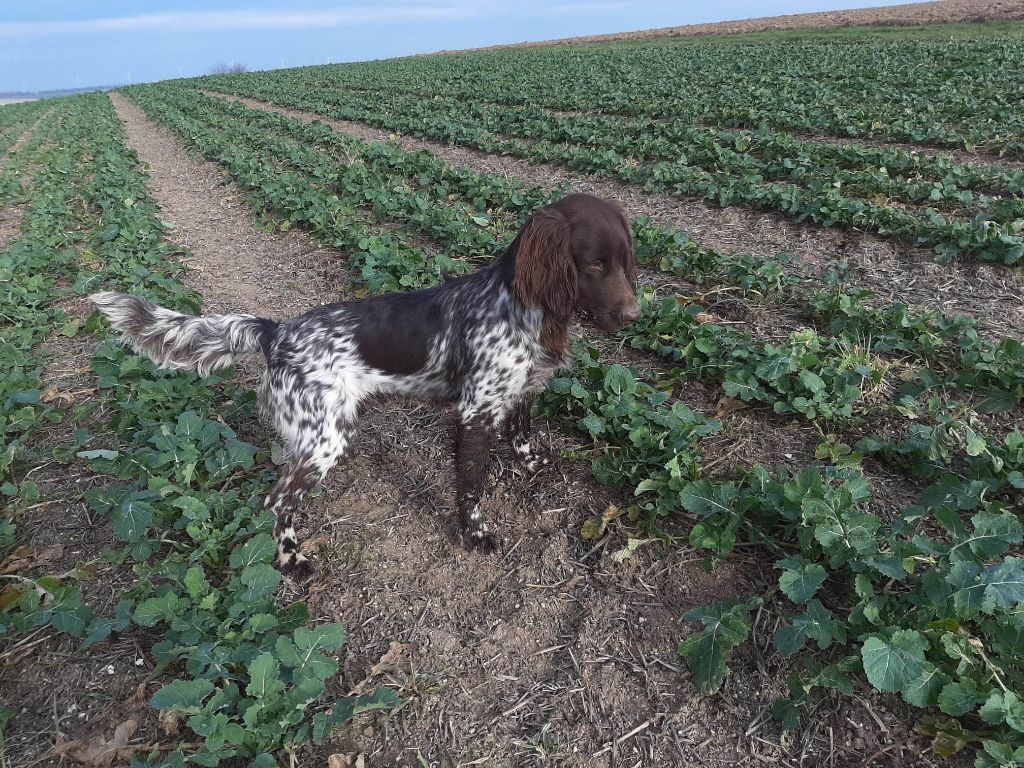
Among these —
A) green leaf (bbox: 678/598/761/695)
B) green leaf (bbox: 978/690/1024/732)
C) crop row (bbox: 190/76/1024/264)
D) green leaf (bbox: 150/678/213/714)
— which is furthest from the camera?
crop row (bbox: 190/76/1024/264)

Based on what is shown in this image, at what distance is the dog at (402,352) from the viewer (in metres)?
3.45

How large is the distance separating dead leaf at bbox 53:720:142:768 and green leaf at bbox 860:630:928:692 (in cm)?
291

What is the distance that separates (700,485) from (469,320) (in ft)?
5.30

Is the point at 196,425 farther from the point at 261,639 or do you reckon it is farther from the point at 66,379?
the point at 66,379

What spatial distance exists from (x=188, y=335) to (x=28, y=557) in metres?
1.58

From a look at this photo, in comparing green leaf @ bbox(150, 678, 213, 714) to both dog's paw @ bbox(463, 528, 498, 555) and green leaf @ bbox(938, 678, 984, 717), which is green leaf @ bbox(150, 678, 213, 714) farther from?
green leaf @ bbox(938, 678, 984, 717)

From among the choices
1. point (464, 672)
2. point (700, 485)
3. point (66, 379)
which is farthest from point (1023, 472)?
point (66, 379)

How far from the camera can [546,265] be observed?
3189 mm

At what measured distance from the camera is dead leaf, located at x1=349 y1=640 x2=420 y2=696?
2764mm

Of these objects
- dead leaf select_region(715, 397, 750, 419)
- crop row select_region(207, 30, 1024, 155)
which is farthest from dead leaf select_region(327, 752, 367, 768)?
crop row select_region(207, 30, 1024, 155)

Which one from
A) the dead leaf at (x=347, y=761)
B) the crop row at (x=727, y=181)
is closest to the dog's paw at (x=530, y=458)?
the dead leaf at (x=347, y=761)

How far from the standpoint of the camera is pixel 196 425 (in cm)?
387

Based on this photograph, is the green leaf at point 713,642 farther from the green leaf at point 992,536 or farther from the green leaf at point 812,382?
the green leaf at point 812,382

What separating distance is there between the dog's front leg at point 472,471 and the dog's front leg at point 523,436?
515 mm
